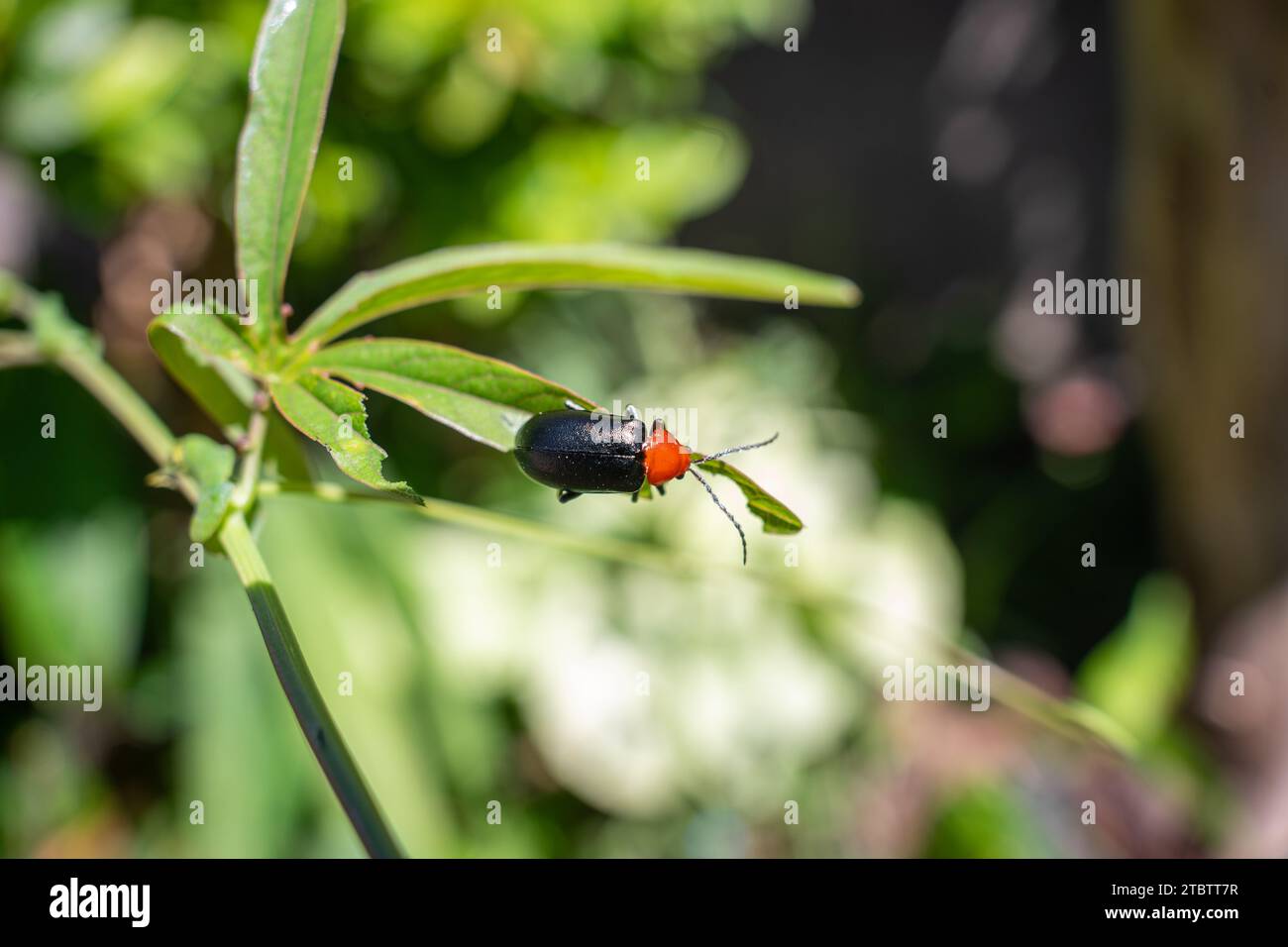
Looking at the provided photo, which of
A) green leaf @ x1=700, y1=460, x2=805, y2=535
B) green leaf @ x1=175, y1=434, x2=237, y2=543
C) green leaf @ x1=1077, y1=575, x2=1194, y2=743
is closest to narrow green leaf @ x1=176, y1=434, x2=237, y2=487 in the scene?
green leaf @ x1=175, y1=434, x2=237, y2=543

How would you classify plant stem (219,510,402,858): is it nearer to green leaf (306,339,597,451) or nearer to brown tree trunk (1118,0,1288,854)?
green leaf (306,339,597,451)

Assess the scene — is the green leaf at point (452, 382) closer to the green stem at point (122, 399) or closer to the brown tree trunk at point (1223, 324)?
the green stem at point (122, 399)

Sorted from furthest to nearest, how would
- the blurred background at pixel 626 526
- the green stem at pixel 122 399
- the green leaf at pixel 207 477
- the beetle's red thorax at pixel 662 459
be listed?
the blurred background at pixel 626 526, the beetle's red thorax at pixel 662 459, the green stem at pixel 122 399, the green leaf at pixel 207 477

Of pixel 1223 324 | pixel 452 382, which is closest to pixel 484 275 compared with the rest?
pixel 452 382

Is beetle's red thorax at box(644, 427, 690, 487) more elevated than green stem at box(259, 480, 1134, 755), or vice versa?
beetle's red thorax at box(644, 427, 690, 487)

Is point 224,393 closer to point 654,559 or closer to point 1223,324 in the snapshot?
point 654,559

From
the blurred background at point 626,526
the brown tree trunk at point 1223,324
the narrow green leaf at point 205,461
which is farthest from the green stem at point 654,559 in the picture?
the brown tree trunk at point 1223,324
